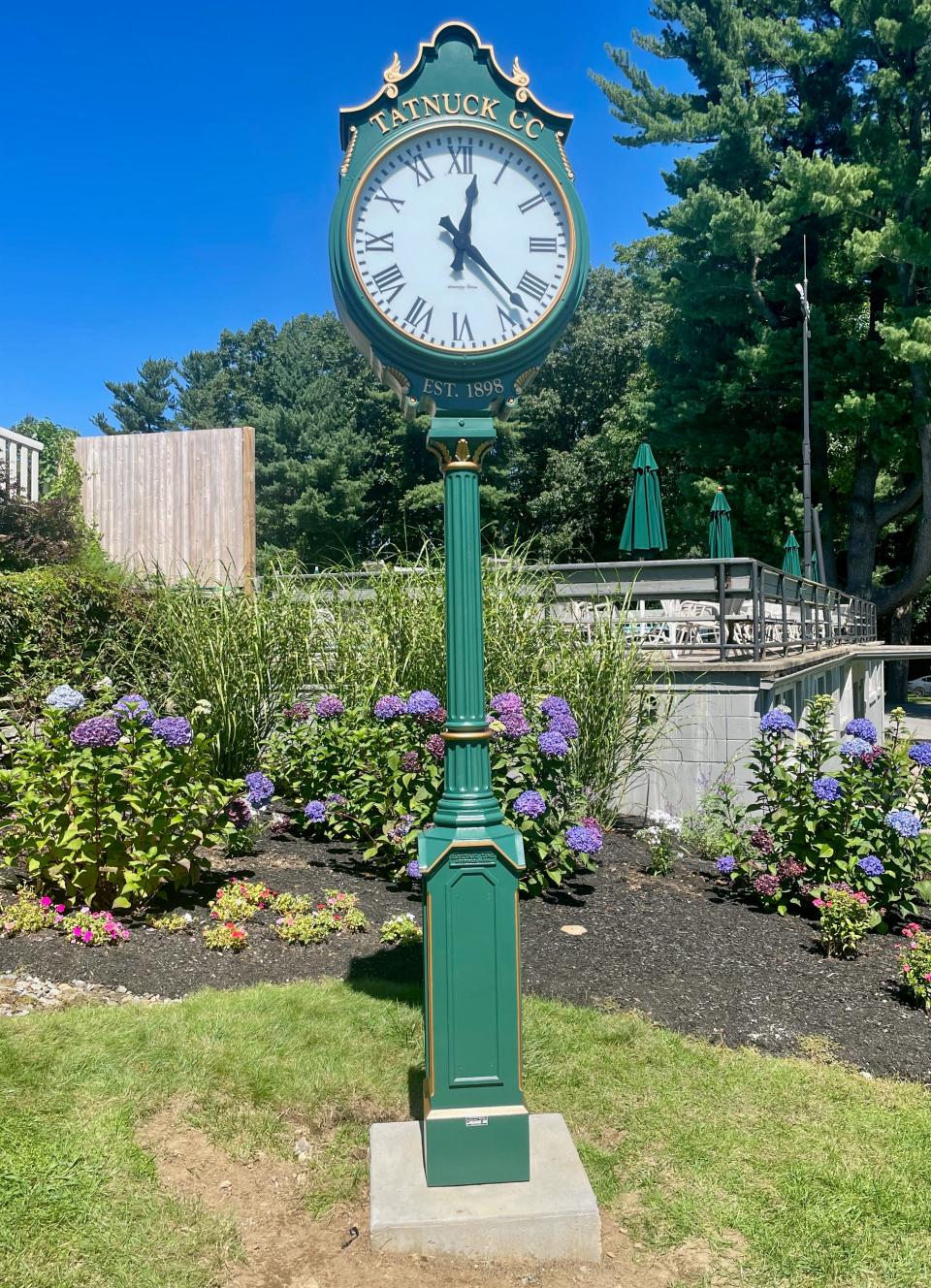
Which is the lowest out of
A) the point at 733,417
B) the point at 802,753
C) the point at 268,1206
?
the point at 268,1206

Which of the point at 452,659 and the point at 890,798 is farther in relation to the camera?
the point at 890,798

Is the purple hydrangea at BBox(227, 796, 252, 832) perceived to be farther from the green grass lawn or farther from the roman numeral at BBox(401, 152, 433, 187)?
the roman numeral at BBox(401, 152, 433, 187)

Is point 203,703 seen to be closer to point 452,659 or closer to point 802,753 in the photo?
point 452,659

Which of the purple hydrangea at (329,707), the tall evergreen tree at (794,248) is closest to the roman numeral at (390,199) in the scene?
the purple hydrangea at (329,707)

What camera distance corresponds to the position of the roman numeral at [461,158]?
2.92 meters

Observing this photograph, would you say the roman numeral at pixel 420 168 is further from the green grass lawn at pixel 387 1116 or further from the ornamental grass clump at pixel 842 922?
the ornamental grass clump at pixel 842 922

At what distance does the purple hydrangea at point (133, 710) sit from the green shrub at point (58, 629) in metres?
1.28

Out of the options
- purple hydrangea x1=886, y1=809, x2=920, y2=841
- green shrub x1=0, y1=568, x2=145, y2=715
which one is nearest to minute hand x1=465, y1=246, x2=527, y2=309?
purple hydrangea x1=886, y1=809, x2=920, y2=841

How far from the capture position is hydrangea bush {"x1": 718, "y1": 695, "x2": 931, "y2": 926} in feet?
17.1

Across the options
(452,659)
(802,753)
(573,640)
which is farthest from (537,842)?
(452,659)

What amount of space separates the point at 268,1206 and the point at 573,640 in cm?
491

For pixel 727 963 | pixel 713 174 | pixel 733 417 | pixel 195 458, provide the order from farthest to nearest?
pixel 733 417
pixel 713 174
pixel 195 458
pixel 727 963

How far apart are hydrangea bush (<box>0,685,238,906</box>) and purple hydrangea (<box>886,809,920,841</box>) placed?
11.8 feet

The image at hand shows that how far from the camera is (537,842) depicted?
17.8ft
